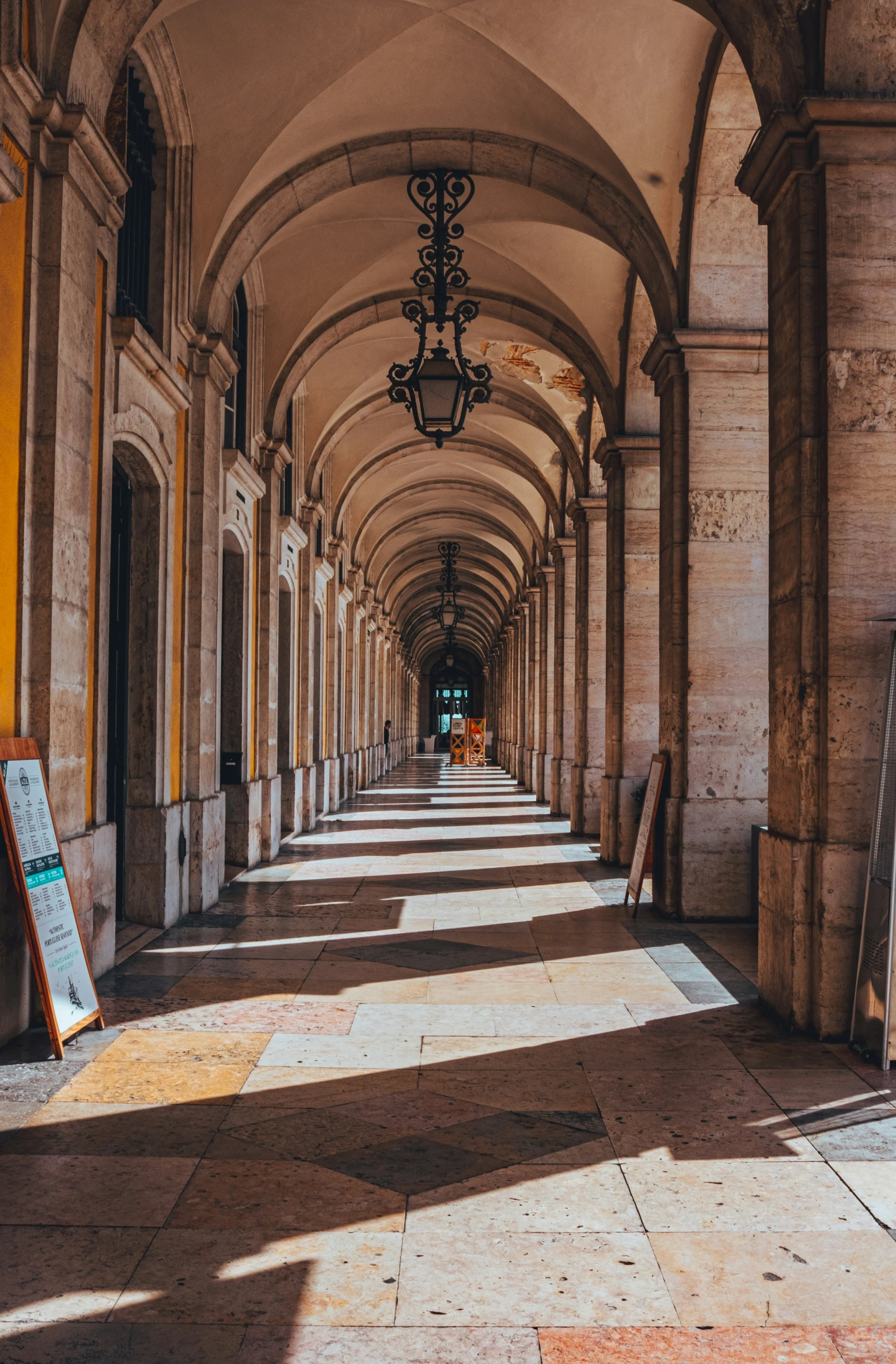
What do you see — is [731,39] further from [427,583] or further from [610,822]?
[427,583]

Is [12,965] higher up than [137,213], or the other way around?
[137,213]

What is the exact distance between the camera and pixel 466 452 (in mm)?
19719

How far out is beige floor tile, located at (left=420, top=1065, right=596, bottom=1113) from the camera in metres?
3.92

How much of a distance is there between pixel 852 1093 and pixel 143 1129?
252 cm

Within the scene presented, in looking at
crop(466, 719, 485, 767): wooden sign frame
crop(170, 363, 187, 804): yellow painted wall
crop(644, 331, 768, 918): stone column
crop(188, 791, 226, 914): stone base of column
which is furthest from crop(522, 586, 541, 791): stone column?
crop(170, 363, 187, 804): yellow painted wall

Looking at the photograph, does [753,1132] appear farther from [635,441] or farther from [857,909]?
A: [635,441]

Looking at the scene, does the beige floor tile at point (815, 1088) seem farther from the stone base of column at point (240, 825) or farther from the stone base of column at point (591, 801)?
the stone base of column at point (591, 801)

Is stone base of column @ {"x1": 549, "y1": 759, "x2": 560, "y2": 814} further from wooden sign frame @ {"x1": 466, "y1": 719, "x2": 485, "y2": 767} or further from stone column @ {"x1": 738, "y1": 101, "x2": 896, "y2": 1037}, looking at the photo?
wooden sign frame @ {"x1": 466, "y1": 719, "x2": 485, "y2": 767}

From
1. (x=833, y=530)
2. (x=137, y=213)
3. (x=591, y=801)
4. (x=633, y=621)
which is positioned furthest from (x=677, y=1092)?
(x=591, y=801)

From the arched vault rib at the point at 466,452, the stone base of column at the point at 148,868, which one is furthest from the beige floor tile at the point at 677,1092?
the arched vault rib at the point at 466,452

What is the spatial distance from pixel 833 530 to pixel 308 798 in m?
10.7

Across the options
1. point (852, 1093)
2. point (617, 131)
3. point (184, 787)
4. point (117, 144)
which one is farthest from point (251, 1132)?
point (617, 131)

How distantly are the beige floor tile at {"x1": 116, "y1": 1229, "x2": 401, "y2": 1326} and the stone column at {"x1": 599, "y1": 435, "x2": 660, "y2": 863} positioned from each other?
27.4 ft

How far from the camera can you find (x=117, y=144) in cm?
694
